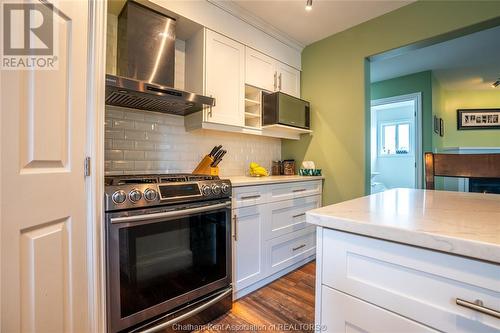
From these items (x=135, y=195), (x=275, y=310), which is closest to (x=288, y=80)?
(x=135, y=195)

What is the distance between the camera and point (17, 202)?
2.62 ft

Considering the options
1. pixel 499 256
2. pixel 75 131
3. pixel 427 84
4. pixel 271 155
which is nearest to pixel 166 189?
pixel 75 131

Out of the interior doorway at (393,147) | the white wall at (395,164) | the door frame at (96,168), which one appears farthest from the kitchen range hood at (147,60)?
the white wall at (395,164)

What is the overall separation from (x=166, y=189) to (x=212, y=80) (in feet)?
3.65

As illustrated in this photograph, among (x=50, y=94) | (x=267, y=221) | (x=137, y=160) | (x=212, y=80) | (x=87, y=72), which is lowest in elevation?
(x=267, y=221)

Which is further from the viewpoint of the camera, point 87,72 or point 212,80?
point 212,80

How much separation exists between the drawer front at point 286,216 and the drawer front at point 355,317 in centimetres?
136

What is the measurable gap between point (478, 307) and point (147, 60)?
199 cm

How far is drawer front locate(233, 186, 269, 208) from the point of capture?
1816 mm

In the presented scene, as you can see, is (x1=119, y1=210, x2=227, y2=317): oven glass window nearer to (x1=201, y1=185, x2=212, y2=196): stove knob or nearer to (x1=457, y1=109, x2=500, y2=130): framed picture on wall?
(x1=201, y1=185, x2=212, y2=196): stove knob

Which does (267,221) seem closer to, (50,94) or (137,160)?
(137,160)

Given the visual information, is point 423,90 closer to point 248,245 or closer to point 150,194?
point 248,245

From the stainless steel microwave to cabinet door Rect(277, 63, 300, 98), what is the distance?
229mm

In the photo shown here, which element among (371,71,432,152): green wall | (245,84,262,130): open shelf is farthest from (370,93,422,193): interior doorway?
(245,84,262,130): open shelf
